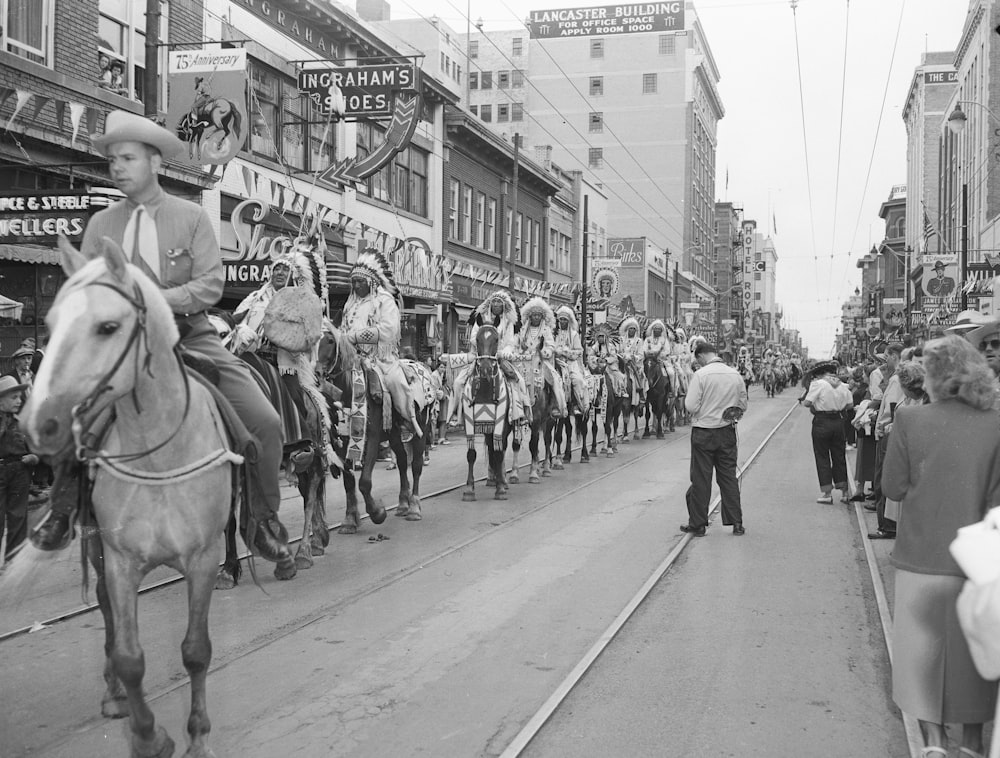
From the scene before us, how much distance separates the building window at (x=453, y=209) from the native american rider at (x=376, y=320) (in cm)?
2425

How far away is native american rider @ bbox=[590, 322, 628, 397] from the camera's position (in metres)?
20.5

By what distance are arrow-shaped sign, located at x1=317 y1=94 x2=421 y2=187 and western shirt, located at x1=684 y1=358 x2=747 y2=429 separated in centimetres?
1177

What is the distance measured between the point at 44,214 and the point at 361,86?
320 inches

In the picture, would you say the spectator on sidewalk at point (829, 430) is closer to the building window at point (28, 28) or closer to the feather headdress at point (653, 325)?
the feather headdress at point (653, 325)

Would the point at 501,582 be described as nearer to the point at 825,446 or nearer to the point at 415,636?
the point at 415,636

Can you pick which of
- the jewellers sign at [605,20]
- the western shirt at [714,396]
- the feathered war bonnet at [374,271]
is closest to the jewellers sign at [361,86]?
the feathered war bonnet at [374,271]

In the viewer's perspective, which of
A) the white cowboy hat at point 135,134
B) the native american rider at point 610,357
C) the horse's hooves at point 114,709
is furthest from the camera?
the native american rider at point 610,357

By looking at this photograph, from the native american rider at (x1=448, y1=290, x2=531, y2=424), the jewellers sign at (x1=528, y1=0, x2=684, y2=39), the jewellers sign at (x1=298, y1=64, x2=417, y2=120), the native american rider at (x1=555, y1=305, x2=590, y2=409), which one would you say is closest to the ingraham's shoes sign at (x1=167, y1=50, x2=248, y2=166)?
the jewellers sign at (x1=298, y1=64, x2=417, y2=120)

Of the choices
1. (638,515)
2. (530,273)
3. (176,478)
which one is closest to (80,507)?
(176,478)

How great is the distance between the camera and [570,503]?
12.5 metres

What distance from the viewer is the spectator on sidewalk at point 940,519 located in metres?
4.34

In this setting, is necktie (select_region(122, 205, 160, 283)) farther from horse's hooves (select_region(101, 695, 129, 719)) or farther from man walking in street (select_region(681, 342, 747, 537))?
man walking in street (select_region(681, 342, 747, 537))

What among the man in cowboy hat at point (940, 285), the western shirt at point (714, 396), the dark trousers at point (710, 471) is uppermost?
the man in cowboy hat at point (940, 285)

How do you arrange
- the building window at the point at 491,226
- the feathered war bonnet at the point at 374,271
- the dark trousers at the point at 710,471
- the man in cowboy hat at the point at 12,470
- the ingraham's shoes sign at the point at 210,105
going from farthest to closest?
1. the building window at the point at 491,226
2. the ingraham's shoes sign at the point at 210,105
3. the dark trousers at the point at 710,471
4. the feathered war bonnet at the point at 374,271
5. the man in cowboy hat at the point at 12,470
